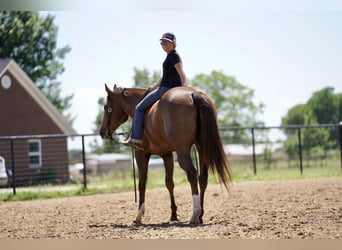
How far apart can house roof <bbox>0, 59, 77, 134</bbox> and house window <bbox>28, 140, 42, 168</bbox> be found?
2.03m

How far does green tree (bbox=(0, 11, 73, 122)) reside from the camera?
30.0 m

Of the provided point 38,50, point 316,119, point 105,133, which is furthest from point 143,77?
point 105,133

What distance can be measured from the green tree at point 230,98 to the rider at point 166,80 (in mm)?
44626

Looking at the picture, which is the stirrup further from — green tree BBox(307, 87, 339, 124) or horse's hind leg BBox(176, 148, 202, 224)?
green tree BBox(307, 87, 339, 124)

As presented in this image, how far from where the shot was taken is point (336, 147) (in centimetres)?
2036

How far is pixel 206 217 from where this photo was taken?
6938mm

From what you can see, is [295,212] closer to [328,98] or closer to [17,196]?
[17,196]

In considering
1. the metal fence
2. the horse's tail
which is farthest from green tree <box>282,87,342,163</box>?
the horse's tail

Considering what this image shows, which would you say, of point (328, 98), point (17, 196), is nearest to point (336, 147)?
point (328, 98)

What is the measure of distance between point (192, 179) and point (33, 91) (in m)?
20.8

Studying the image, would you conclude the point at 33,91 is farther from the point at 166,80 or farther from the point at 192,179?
the point at 192,179

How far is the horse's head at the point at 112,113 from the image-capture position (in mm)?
7668

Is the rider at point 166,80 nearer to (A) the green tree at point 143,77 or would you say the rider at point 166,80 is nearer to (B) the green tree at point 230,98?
(A) the green tree at point 143,77

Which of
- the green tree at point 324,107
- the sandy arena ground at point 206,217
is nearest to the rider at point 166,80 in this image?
the sandy arena ground at point 206,217
